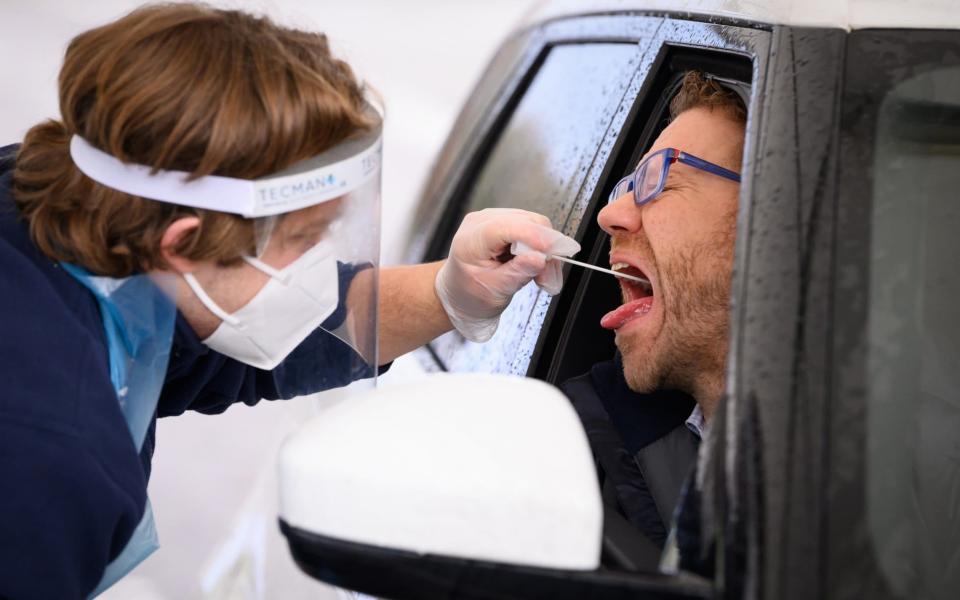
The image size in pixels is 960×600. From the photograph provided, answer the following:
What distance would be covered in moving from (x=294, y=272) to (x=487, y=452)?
0.79 meters

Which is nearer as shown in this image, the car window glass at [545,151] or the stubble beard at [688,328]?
the stubble beard at [688,328]

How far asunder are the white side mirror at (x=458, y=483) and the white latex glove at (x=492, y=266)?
→ 860 mm

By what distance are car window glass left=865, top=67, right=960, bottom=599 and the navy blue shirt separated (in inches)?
42.9

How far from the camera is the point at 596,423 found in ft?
6.59

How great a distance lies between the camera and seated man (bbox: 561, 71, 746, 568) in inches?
76.2

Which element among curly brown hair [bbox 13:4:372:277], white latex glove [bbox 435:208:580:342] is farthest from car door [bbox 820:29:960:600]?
curly brown hair [bbox 13:4:372:277]

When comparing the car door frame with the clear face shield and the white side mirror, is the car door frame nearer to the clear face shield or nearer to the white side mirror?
the white side mirror

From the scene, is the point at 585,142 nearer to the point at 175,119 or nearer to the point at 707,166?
the point at 707,166

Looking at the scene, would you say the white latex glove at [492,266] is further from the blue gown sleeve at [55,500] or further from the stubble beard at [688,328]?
the blue gown sleeve at [55,500]

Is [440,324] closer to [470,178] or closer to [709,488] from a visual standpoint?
[470,178]

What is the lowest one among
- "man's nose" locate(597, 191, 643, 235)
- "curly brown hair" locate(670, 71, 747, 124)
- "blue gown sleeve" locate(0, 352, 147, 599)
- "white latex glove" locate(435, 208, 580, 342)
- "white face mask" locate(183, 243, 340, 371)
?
"blue gown sleeve" locate(0, 352, 147, 599)

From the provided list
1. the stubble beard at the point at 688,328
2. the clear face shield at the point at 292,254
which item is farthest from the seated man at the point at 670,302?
the clear face shield at the point at 292,254

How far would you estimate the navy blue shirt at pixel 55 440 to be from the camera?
1530 mm

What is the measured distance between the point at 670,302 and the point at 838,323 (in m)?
0.72
